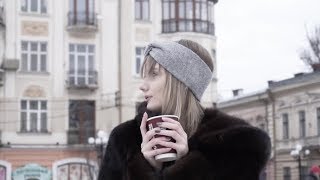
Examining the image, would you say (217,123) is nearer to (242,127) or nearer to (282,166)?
(242,127)

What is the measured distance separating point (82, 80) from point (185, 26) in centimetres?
487

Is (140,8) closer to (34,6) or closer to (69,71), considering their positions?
(69,71)

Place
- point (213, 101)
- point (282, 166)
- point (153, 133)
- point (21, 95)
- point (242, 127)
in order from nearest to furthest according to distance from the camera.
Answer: point (153, 133) < point (242, 127) < point (21, 95) < point (213, 101) < point (282, 166)

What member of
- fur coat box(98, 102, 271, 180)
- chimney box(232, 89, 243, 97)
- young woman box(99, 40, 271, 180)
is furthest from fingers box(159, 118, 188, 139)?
chimney box(232, 89, 243, 97)

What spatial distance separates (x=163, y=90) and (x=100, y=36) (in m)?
28.2

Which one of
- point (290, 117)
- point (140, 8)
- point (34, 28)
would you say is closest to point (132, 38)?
point (140, 8)

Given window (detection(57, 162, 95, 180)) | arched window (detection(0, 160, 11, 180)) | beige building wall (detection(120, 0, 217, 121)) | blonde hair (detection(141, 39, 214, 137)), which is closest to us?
blonde hair (detection(141, 39, 214, 137))

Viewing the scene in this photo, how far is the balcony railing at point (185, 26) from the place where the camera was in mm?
30734

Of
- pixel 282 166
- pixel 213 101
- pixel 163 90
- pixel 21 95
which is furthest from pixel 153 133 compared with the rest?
pixel 282 166

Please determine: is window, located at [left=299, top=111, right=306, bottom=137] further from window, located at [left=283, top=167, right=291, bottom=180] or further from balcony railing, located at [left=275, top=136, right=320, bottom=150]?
window, located at [left=283, top=167, right=291, bottom=180]

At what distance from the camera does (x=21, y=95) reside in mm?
29234

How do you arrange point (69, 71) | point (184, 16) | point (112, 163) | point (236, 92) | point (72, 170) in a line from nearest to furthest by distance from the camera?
point (112, 163) → point (69, 71) → point (72, 170) → point (184, 16) → point (236, 92)

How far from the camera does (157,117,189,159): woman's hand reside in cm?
211

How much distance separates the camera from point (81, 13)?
2992 cm
